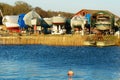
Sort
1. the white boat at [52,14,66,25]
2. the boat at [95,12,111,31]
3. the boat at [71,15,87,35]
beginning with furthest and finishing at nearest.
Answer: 1. the white boat at [52,14,66,25]
2. the boat at [71,15,87,35]
3. the boat at [95,12,111,31]

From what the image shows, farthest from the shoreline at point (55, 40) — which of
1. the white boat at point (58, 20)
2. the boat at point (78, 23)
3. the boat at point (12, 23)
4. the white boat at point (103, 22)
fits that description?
the boat at point (12, 23)

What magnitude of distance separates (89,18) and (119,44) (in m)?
22.1

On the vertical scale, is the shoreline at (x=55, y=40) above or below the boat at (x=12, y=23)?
below

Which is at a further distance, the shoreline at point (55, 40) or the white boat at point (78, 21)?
the white boat at point (78, 21)

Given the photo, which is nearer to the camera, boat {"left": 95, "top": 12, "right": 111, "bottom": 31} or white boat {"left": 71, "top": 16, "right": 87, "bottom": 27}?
boat {"left": 95, "top": 12, "right": 111, "bottom": 31}

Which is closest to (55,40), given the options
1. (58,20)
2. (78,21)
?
(78,21)

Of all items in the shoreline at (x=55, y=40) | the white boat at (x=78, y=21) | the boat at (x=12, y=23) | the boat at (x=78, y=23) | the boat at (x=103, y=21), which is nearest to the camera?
the shoreline at (x=55, y=40)

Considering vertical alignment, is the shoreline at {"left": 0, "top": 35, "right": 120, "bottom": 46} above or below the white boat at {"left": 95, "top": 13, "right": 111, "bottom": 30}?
below

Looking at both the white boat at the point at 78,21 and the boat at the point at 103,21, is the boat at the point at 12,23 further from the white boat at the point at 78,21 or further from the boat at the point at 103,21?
the boat at the point at 103,21

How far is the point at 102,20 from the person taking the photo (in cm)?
11675

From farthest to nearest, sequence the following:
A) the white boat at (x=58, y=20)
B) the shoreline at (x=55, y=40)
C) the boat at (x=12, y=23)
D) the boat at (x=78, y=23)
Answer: the boat at (x=12, y=23), the white boat at (x=58, y=20), the boat at (x=78, y=23), the shoreline at (x=55, y=40)

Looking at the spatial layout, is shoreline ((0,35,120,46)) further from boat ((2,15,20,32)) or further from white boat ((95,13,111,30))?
boat ((2,15,20,32))

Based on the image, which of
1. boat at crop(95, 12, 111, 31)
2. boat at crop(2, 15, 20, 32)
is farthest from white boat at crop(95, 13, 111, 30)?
boat at crop(2, 15, 20, 32)

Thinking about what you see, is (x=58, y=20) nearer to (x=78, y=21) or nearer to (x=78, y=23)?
(x=78, y=21)
